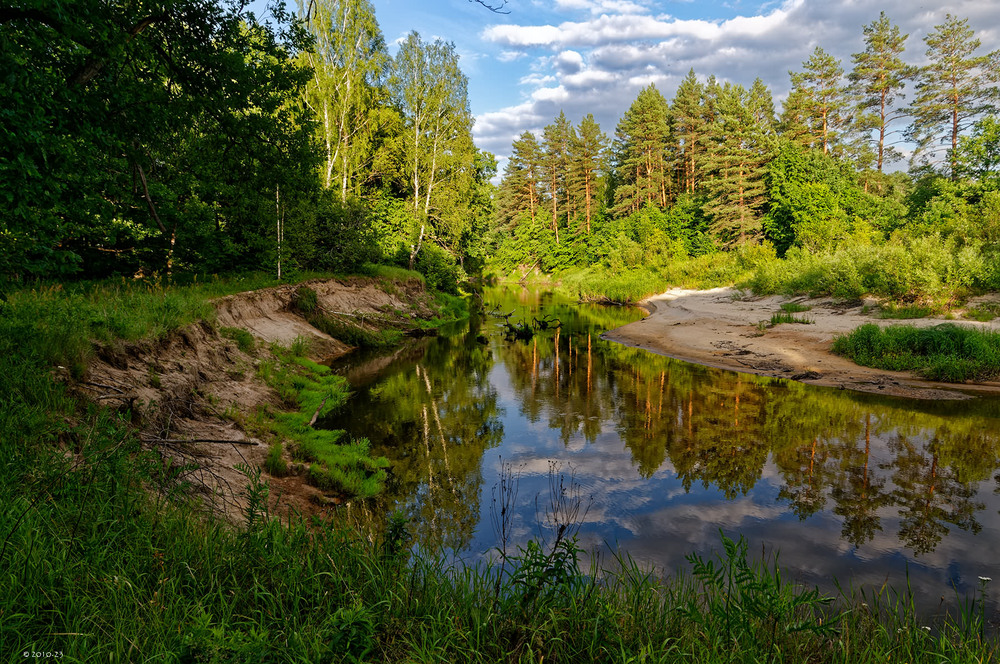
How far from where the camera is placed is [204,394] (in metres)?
10.1

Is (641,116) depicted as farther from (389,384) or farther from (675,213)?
(389,384)

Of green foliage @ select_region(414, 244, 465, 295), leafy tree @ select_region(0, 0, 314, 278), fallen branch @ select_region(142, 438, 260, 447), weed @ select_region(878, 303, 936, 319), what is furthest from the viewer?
green foliage @ select_region(414, 244, 465, 295)

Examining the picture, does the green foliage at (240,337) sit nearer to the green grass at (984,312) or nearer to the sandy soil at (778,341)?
the sandy soil at (778,341)

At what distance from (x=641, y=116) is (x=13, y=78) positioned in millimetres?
65791

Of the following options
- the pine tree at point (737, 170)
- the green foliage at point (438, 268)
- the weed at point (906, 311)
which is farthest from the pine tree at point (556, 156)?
the weed at point (906, 311)

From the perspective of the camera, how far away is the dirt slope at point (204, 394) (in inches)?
277

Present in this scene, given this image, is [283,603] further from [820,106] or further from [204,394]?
[820,106]

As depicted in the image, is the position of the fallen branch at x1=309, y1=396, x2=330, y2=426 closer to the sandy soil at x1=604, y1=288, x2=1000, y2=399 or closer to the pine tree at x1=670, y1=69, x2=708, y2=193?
the sandy soil at x1=604, y1=288, x2=1000, y2=399

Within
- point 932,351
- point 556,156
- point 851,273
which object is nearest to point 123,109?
point 932,351

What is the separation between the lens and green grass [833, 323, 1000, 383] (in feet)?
46.8

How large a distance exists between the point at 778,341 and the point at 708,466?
1345cm

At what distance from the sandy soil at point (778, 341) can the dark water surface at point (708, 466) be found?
97cm

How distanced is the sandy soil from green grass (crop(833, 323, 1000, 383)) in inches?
16.3

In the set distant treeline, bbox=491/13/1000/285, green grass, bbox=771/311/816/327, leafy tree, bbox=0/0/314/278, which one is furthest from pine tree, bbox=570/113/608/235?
leafy tree, bbox=0/0/314/278
